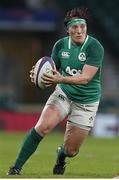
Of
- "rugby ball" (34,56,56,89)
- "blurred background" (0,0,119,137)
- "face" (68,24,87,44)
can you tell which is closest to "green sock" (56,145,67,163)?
"rugby ball" (34,56,56,89)

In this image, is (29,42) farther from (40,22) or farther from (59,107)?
(59,107)

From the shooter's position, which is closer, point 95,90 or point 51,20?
point 95,90

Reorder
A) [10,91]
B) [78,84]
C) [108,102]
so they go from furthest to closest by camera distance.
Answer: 1. [10,91]
2. [108,102]
3. [78,84]

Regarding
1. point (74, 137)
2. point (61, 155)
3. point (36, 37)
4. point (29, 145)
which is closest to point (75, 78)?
point (74, 137)

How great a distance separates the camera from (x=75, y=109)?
1129 centimetres

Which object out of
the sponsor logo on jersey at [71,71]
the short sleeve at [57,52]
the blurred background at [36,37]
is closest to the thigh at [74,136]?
the sponsor logo on jersey at [71,71]

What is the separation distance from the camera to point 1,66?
89.4 feet

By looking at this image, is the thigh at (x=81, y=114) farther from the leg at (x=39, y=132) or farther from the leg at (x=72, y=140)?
the leg at (x=39, y=132)

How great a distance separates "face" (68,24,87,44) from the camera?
10938mm

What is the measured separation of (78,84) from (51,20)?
1652cm

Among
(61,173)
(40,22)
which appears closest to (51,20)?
(40,22)

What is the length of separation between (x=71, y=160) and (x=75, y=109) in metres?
3.90

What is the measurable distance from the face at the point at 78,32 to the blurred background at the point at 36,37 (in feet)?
48.6

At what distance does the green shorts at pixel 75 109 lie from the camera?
11.2 metres
